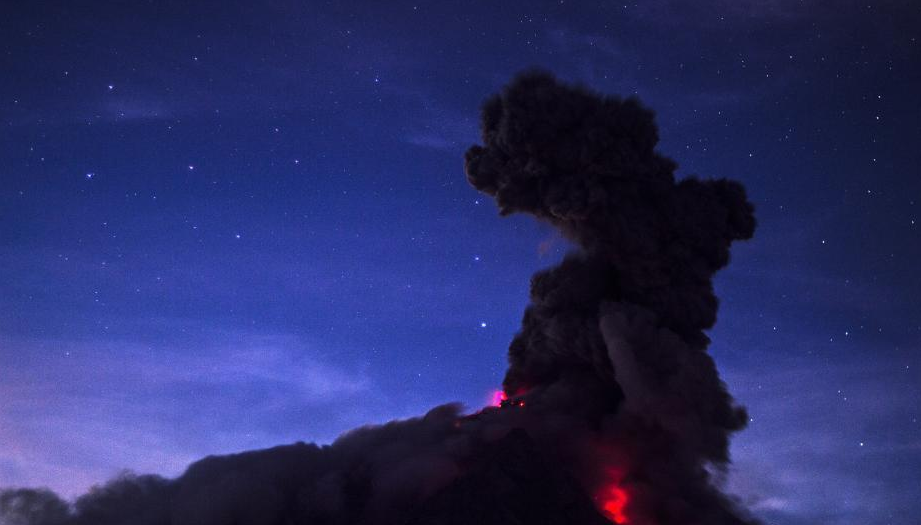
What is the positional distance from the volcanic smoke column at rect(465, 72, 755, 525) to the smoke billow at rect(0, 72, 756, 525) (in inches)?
2.7

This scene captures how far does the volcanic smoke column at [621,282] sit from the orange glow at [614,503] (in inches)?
2.9

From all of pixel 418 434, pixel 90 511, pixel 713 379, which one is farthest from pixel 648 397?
pixel 90 511

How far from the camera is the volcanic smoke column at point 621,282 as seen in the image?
3009 centimetres

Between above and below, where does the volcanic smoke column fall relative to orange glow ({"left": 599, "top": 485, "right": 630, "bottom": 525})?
above

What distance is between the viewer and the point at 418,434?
3819 centimetres

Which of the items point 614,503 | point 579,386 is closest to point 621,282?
point 579,386

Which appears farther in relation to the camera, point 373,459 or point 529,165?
point 373,459

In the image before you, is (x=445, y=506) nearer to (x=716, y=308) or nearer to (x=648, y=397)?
(x=648, y=397)

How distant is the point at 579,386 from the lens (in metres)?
34.5

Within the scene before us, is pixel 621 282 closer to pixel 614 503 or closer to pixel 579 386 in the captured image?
pixel 579 386

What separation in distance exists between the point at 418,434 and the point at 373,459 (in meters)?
3.41

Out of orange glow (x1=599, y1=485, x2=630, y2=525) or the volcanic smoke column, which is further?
orange glow (x1=599, y1=485, x2=630, y2=525)

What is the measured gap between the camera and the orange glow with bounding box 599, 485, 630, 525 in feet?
102

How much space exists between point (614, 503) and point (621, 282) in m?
10.5
